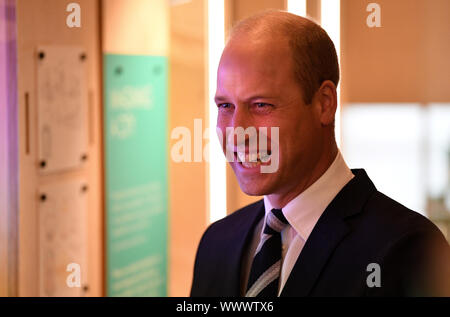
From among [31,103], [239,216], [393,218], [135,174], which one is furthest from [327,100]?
[135,174]

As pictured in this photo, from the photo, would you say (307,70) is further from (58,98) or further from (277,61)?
(58,98)

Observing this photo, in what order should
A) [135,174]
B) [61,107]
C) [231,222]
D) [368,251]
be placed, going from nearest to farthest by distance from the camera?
[368,251], [231,222], [61,107], [135,174]

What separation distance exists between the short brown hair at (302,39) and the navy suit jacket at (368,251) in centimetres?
19

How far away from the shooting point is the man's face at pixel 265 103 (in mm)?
942

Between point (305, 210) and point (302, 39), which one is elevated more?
point (302, 39)

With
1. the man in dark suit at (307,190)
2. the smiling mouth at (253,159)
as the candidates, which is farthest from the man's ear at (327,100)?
the smiling mouth at (253,159)

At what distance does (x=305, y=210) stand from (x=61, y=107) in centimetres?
135

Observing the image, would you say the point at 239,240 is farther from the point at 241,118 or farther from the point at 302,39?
the point at 302,39

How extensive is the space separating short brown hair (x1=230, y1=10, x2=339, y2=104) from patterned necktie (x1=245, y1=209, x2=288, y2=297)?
215 mm

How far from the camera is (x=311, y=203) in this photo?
3.31 ft

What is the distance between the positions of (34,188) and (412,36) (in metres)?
1.30

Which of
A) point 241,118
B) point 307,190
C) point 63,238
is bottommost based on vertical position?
point 63,238

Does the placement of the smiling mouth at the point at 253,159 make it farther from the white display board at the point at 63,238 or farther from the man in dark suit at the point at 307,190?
the white display board at the point at 63,238
